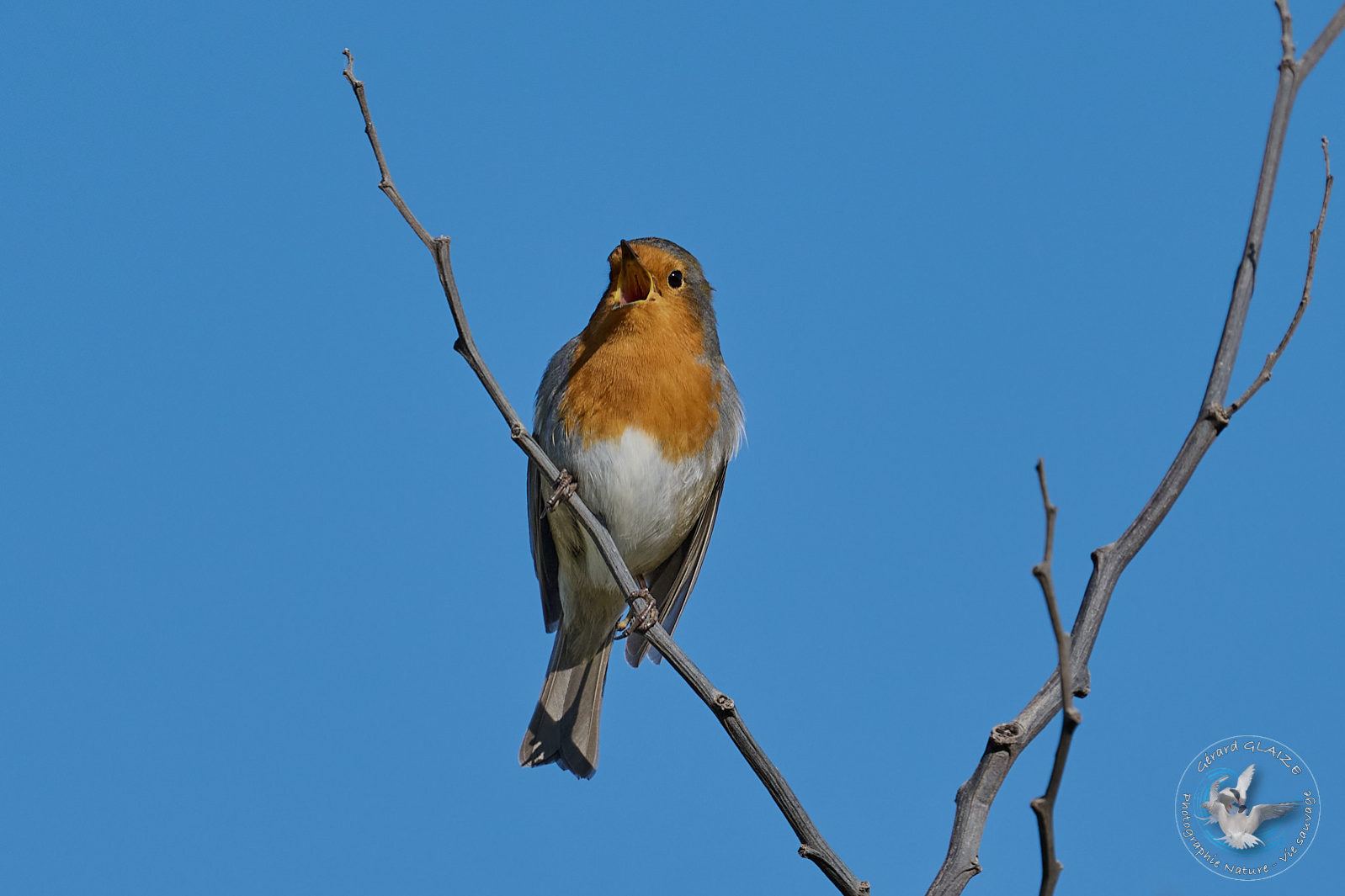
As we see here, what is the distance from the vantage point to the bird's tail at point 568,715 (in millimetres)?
7191

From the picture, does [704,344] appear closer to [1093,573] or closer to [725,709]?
[725,709]

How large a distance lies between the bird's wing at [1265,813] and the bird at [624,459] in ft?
10.3

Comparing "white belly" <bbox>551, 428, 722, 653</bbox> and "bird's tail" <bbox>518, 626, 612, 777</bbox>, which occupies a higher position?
"white belly" <bbox>551, 428, 722, 653</bbox>

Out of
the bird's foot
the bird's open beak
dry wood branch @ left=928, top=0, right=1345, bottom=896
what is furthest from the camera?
the bird's open beak

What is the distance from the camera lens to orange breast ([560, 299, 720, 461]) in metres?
6.49

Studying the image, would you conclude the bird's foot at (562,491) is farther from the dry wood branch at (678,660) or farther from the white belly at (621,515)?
the dry wood branch at (678,660)

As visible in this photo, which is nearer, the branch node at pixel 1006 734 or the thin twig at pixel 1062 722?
the thin twig at pixel 1062 722

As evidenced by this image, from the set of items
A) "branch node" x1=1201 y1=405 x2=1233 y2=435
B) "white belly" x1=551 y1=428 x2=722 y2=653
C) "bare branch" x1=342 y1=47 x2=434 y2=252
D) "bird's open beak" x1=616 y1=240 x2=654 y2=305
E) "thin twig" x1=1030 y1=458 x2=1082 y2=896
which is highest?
"bird's open beak" x1=616 y1=240 x2=654 y2=305

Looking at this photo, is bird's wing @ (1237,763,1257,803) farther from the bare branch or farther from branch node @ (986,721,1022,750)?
the bare branch

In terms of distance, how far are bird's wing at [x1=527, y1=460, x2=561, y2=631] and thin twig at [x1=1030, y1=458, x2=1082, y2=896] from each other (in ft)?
16.5

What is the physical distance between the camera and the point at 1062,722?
2.27 m

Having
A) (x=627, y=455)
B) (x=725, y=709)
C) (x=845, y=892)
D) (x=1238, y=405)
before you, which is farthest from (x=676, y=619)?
→ (x=1238, y=405)

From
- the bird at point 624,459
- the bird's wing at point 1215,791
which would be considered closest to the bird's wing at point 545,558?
the bird at point 624,459

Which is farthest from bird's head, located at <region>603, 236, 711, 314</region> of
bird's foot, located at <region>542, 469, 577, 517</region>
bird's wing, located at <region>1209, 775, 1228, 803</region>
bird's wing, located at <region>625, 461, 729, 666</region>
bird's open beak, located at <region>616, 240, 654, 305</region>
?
bird's wing, located at <region>1209, 775, 1228, 803</region>
